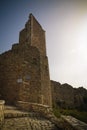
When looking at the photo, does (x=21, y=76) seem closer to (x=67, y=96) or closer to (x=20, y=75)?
(x=20, y=75)

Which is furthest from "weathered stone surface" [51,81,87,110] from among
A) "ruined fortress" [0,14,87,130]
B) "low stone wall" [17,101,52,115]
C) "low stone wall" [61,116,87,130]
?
"low stone wall" [61,116,87,130]

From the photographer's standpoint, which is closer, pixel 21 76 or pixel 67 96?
pixel 21 76

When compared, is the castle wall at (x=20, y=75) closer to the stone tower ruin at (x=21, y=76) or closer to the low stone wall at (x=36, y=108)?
the stone tower ruin at (x=21, y=76)

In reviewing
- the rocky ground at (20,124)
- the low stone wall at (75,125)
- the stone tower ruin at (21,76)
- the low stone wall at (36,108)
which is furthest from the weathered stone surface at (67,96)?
the low stone wall at (75,125)

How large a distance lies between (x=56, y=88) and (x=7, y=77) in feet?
43.9

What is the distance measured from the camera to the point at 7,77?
14.6 metres

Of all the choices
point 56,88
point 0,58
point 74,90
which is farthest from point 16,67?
point 74,90

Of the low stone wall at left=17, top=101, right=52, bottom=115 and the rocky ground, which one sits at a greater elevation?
the low stone wall at left=17, top=101, right=52, bottom=115

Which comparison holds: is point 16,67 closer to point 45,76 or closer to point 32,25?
point 45,76

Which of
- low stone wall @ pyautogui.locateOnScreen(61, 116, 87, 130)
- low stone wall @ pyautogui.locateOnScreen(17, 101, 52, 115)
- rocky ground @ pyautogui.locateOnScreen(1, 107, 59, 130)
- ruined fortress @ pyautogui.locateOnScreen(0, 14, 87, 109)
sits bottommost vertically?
rocky ground @ pyautogui.locateOnScreen(1, 107, 59, 130)

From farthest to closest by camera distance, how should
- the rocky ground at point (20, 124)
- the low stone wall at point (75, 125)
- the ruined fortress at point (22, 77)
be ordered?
the ruined fortress at point (22, 77) < the rocky ground at point (20, 124) < the low stone wall at point (75, 125)

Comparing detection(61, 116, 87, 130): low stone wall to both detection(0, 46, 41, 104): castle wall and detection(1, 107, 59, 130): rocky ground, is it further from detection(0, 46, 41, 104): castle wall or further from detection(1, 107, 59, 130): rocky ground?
A: detection(0, 46, 41, 104): castle wall

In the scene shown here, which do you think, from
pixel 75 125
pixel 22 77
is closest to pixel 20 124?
pixel 75 125

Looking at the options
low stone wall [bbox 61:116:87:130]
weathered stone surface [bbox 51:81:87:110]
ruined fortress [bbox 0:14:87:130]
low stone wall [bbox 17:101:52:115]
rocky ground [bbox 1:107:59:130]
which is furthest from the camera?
weathered stone surface [bbox 51:81:87:110]
